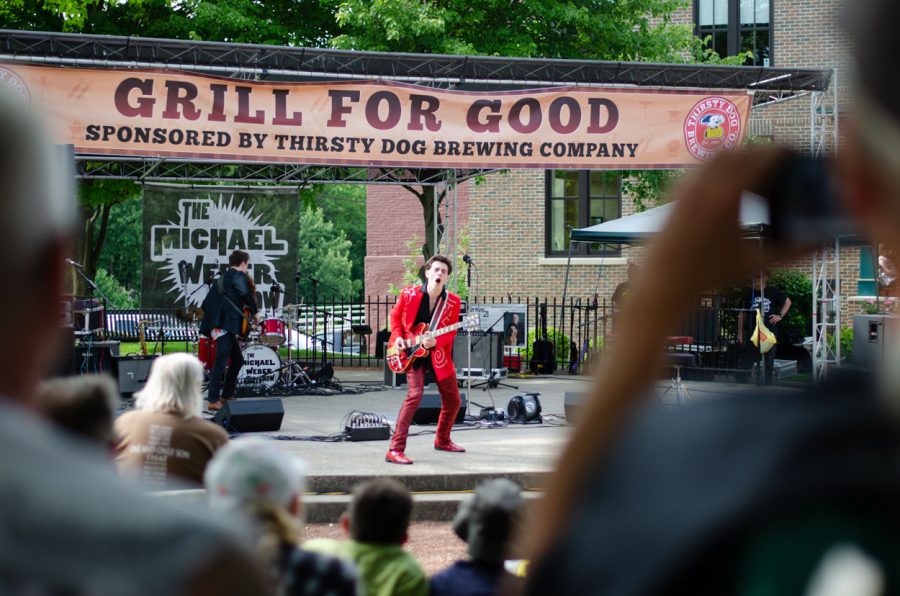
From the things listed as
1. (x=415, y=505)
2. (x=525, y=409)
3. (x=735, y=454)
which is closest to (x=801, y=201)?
(x=735, y=454)

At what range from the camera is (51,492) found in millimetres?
868

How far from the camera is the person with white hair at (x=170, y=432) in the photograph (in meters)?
5.34

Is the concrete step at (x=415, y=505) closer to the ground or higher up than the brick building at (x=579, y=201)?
closer to the ground

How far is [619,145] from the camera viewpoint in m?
13.5

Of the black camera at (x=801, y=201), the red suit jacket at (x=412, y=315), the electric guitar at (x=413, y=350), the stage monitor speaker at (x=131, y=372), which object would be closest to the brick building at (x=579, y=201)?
the stage monitor speaker at (x=131, y=372)

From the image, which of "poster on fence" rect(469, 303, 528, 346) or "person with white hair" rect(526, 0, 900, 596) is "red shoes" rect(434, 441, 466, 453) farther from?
"person with white hair" rect(526, 0, 900, 596)

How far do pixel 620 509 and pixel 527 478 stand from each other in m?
9.76

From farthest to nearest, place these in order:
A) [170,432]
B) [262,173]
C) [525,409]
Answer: [262,173] < [525,409] < [170,432]

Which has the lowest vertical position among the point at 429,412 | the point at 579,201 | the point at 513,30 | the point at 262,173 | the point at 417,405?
the point at 429,412

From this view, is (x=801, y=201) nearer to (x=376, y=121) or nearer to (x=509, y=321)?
(x=376, y=121)

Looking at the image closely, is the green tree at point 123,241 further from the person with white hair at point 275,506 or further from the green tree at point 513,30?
the person with white hair at point 275,506

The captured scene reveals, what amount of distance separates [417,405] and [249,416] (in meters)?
2.63

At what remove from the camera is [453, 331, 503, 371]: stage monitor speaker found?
719 inches

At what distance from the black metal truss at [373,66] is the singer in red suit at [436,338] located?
311cm
